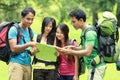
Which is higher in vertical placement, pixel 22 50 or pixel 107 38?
pixel 107 38

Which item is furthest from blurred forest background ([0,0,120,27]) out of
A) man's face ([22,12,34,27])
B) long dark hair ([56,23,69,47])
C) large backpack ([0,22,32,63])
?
man's face ([22,12,34,27])

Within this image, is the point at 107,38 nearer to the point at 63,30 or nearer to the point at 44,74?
the point at 63,30

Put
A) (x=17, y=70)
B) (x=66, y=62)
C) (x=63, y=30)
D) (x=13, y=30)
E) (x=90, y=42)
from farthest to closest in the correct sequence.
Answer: (x=66, y=62) → (x=63, y=30) → (x=17, y=70) → (x=13, y=30) → (x=90, y=42)

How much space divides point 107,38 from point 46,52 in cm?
87

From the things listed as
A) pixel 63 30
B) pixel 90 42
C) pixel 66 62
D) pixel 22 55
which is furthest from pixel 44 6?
pixel 90 42

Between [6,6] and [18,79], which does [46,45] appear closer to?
[18,79]

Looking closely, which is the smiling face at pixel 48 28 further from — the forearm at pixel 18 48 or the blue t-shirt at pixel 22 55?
the forearm at pixel 18 48

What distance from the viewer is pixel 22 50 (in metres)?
6.22

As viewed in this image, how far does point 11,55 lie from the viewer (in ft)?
20.9

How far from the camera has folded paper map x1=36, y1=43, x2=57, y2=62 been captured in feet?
19.7

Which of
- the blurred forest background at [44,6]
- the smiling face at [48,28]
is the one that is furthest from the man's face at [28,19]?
the blurred forest background at [44,6]

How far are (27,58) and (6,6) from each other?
18.4m

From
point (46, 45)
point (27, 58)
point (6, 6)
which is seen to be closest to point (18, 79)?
point (27, 58)

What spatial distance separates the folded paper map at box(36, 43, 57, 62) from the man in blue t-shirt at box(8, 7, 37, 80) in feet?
0.31
